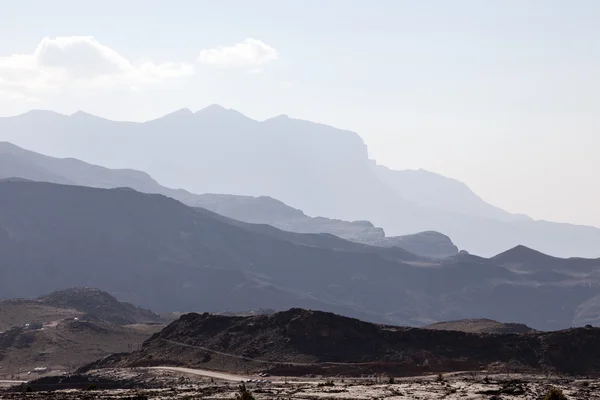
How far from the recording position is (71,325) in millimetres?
147750

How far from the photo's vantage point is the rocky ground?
2349 inches

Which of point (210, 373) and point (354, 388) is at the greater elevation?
point (210, 373)

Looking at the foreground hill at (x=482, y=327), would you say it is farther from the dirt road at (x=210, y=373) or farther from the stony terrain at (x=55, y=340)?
the dirt road at (x=210, y=373)

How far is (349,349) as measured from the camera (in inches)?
3595

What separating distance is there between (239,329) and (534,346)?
29.6m

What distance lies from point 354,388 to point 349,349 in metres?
26.4

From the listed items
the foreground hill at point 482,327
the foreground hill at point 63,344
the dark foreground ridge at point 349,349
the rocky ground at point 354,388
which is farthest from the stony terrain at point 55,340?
the foreground hill at point 482,327

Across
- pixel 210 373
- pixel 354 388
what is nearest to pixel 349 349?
pixel 210 373

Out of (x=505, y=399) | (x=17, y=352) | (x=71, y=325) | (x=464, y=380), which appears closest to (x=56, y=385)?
(x=464, y=380)

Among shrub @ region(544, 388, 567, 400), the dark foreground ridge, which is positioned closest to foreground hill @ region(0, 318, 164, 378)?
the dark foreground ridge

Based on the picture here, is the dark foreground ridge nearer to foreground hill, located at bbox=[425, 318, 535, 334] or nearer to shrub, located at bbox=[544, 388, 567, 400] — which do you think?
shrub, located at bbox=[544, 388, 567, 400]

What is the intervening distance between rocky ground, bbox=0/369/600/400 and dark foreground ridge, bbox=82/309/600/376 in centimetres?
710

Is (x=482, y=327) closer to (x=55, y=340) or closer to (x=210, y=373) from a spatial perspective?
(x=55, y=340)

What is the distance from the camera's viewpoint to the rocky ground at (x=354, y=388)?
5966 centimetres
